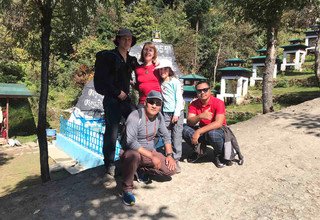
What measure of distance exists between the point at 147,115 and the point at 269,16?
20.4 ft

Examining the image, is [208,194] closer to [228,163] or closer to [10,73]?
[228,163]

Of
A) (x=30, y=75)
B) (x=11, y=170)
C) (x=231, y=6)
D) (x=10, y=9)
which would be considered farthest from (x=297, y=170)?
(x=30, y=75)

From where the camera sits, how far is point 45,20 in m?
5.02

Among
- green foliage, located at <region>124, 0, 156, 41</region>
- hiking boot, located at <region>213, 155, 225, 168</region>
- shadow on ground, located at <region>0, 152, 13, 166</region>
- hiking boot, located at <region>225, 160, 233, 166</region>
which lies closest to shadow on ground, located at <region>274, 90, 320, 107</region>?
hiking boot, located at <region>225, 160, 233, 166</region>

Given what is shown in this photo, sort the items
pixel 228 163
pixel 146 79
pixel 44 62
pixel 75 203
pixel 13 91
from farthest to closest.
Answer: pixel 13 91
pixel 44 62
pixel 228 163
pixel 146 79
pixel 75 203

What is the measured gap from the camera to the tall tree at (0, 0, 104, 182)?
16.5 feet

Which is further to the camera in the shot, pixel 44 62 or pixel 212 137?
pixel 44 62

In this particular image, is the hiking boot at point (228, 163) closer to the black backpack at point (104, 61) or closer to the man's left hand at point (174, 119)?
the man's left hand at point (174, 119)

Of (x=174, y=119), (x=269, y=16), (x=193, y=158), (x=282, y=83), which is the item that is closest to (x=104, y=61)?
(x=174, y=119)

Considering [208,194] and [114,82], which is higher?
[114,82]

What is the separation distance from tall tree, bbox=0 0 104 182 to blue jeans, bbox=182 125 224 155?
227 cm

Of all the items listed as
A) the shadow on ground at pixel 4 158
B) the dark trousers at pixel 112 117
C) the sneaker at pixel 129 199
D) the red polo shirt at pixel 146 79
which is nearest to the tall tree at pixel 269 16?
the red polo shirt at pixel 146 79

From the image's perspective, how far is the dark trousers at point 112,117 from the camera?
441cm

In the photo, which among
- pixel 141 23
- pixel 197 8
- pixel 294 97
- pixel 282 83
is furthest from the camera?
pixel 197 8
